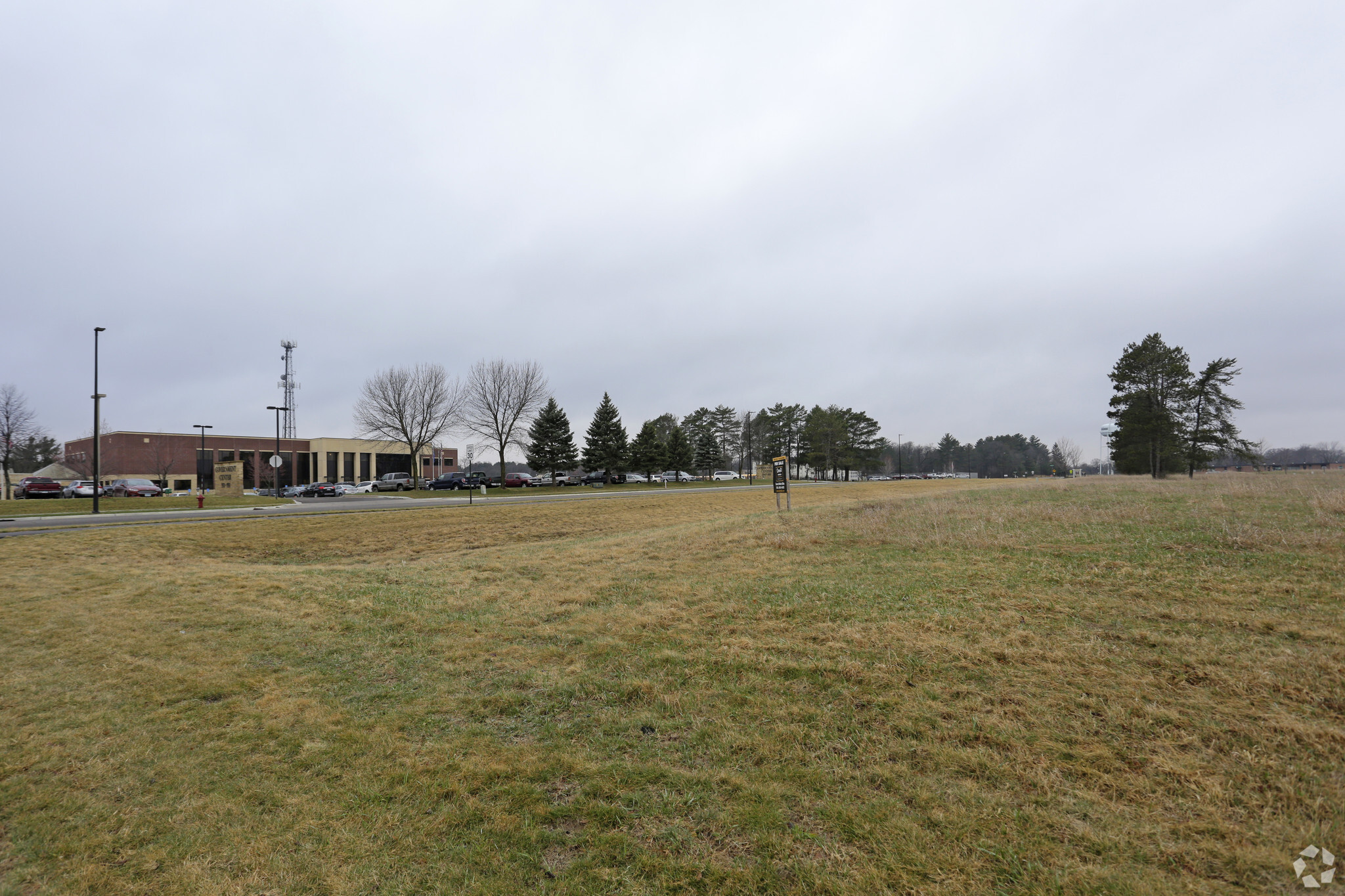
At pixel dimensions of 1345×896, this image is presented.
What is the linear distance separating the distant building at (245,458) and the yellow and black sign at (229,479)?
14.6 metres

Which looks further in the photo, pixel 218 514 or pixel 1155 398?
pixel 1155 398

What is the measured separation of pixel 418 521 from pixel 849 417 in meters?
82.4

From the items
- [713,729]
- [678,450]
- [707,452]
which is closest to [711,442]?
[707,452]

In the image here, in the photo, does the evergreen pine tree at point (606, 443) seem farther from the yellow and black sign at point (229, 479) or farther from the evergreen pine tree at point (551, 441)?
the yellow and black sign at point (229, 479)

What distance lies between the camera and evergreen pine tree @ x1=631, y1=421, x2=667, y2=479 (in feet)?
219

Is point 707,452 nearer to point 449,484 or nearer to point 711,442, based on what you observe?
point 711,442

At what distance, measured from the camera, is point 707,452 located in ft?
274

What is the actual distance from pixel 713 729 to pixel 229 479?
53.0 metres

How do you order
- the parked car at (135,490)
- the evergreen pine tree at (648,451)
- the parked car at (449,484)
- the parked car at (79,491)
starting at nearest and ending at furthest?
the parked car at (79,491), the parked car at (135,490), the parked car at (449,484), the evergreen pine tree at (648,451)

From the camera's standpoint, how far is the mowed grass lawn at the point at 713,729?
2.94 m
